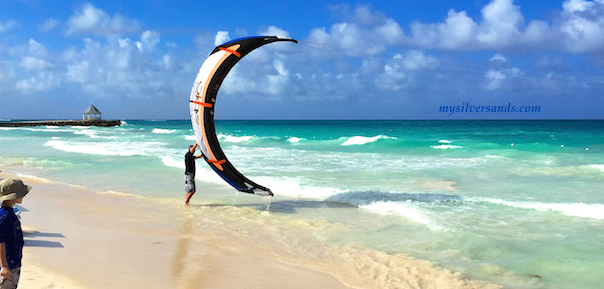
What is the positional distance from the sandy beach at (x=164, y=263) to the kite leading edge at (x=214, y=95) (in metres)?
1.34

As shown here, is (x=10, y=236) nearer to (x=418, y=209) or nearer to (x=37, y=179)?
(x=418, y=209)

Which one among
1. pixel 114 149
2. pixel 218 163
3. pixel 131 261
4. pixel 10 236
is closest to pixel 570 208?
pixel 218 163

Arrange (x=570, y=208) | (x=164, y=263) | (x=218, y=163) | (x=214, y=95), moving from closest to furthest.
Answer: (x=164, y=263) → (x=214, y=95) → (x=570, y=208) → (x=218, y=163)

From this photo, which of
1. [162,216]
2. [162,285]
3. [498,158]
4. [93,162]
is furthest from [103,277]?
[498,158]

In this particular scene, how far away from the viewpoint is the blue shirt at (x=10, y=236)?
3.04m

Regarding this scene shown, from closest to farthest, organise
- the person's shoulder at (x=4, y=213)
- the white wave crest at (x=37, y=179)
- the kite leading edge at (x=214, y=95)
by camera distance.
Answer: the person's shoulder at (x=4, y=213), the kite leading edge at (x=214, y=95), the white wave crest at (x=37, y=179)

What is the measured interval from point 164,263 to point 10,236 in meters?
2.23

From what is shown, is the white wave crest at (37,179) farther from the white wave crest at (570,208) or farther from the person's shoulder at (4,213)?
the white wave crest at (570,208)

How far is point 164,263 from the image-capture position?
204 inches

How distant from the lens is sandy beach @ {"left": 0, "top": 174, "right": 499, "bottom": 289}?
4.64 metres

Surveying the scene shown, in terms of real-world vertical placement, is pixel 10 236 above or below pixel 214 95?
below

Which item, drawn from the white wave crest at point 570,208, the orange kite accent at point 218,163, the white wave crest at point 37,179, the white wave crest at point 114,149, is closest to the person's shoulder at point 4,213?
the orange kite accent at point 218,163

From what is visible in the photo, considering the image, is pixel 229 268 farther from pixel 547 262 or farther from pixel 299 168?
pixel 299 168

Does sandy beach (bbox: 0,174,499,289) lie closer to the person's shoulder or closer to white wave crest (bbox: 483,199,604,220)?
the person's shoulder
